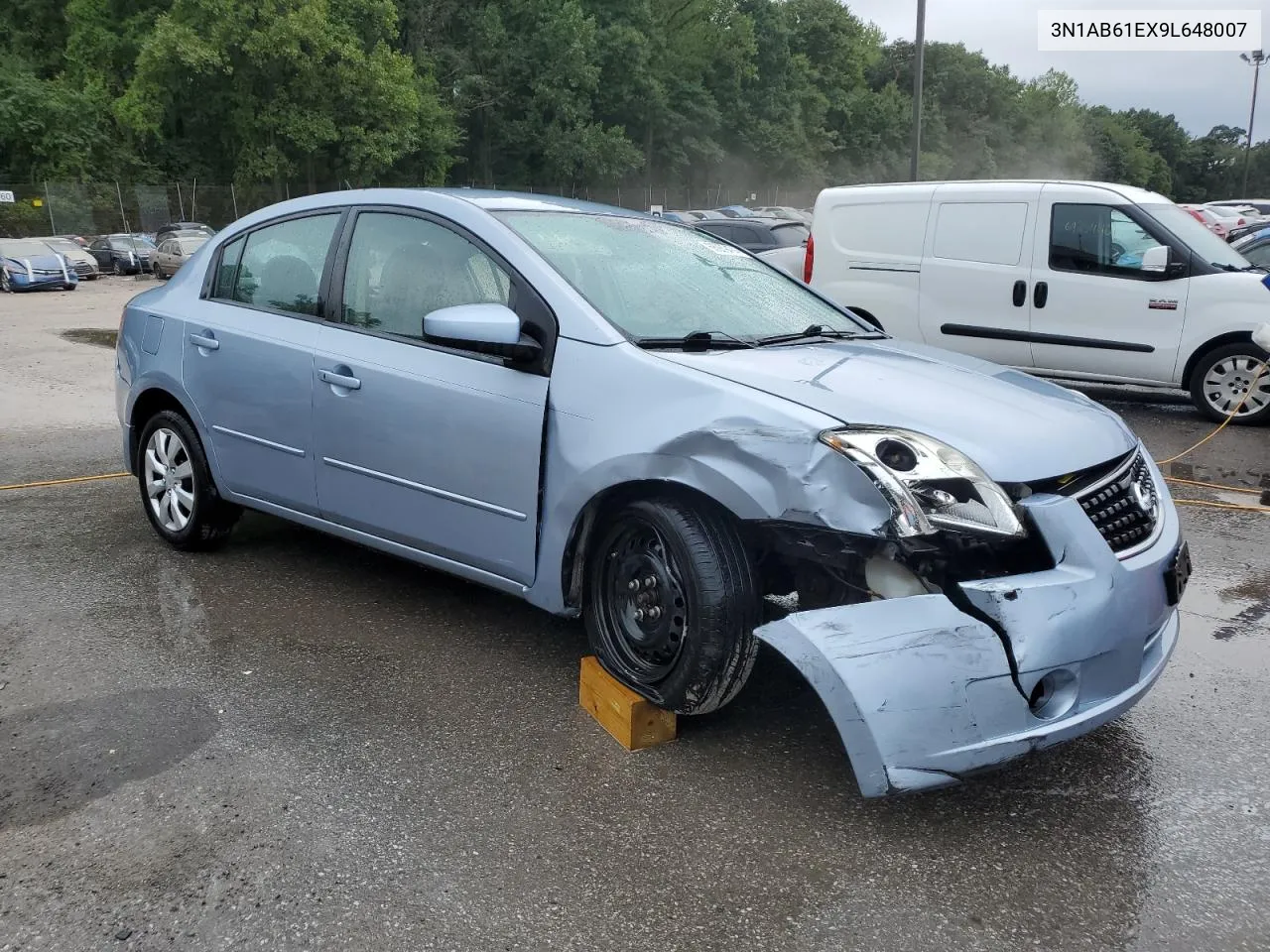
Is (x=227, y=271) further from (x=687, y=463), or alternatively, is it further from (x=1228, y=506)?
(x=1228, y=506)

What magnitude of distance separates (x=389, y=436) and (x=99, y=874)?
66.4 inches

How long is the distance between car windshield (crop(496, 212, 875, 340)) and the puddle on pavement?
1130 centimetres

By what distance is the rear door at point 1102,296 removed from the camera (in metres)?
8.64

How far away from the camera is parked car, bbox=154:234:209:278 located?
95.0 feet

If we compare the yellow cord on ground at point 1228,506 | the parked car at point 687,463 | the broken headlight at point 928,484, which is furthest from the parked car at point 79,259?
the broken headlight at point 928,484

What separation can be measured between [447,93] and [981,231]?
45.6 metres

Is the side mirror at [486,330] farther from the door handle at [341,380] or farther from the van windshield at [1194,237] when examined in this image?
the van windshield at [1194,237]

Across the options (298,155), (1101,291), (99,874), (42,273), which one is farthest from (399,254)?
(298,155)

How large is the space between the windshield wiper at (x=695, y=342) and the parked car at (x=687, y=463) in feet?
0.04

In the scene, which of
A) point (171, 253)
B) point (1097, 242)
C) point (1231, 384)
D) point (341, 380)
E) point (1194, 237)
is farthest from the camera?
point (171, 253)

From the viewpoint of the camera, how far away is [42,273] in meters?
25.1

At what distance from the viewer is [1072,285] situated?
890 centimetres

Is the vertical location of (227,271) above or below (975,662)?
above

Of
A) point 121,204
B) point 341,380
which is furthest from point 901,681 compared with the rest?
point 121,204
